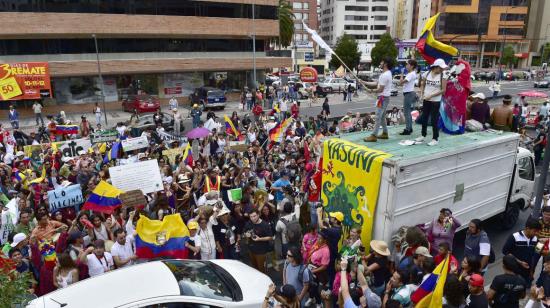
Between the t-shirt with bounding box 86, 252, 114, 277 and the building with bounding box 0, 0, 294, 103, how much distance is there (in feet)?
89.6

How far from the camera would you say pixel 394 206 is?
275 inches

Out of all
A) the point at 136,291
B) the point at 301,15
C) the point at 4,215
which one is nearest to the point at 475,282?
the point at 136,291

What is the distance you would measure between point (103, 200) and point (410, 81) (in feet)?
22.1

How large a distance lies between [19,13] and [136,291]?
29572 millimetres

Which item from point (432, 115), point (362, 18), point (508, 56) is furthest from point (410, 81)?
point (362, 18)

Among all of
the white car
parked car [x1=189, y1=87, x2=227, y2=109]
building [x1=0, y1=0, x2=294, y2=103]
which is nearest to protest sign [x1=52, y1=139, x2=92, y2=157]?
the white car

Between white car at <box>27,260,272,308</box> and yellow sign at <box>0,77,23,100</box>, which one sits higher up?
yellow sign at <box>0,77,23,100</box>

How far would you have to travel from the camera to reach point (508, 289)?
17.3 ft

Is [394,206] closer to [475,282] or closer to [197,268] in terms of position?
[475,282]

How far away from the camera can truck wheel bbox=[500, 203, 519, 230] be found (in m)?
9.83

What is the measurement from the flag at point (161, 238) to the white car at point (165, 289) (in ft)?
3.04

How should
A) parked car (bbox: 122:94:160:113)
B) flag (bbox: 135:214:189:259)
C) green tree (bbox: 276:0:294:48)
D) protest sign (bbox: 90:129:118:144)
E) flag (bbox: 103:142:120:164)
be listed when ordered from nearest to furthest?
flag (bbox: 135:214:189:259)
flag (bbox: 103:142:120:164)
protest sign (bbox: 90:129:118:144)
parked car (bbox: 122:94:160:113)
green tree (bbox: 276:0:294:48)

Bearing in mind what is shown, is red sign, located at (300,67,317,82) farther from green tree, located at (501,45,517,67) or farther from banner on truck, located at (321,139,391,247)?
green tree, located at (501,45,517,67)

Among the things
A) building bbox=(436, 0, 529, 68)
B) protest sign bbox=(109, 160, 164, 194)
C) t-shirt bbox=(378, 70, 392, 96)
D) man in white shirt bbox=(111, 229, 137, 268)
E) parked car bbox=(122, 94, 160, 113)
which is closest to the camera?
man in white shirt bbox=(111, 229, 137, 268)
